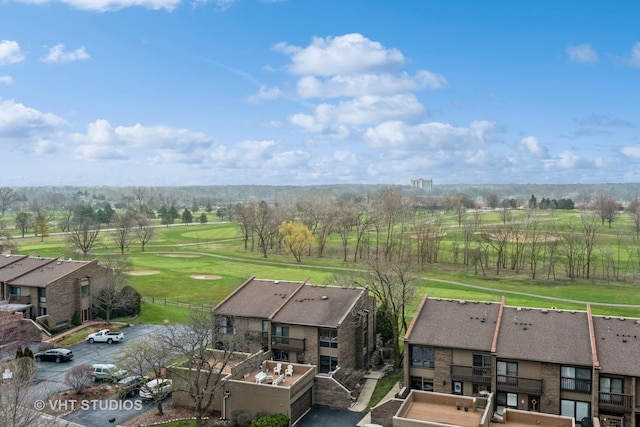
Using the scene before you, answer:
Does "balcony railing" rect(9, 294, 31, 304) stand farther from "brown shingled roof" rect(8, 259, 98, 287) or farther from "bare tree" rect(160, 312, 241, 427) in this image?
"bare tree" rect(160, 312, 241, 427)

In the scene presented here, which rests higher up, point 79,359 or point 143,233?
point 143,233

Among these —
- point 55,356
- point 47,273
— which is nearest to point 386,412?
point 55,356

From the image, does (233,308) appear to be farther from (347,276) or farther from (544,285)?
(544,285)

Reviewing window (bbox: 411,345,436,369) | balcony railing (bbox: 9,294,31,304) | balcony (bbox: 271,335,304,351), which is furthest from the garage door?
balcony railing (bbox: 9,294,31,304)

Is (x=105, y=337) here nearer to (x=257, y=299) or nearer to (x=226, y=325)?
(x=226, y=325)

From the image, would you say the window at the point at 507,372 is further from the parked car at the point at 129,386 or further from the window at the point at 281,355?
the parked car at the point at 129,386
